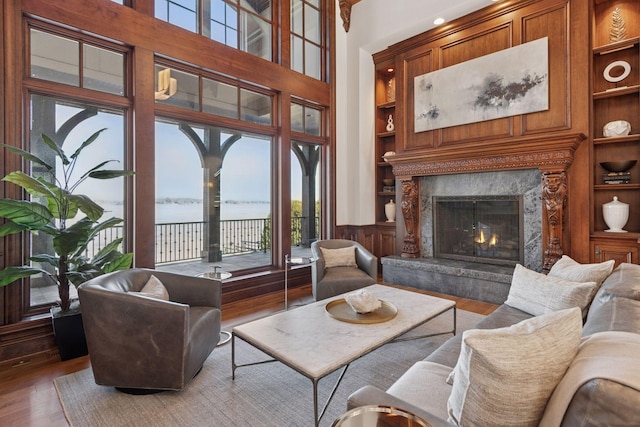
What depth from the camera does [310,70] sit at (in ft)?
17.2

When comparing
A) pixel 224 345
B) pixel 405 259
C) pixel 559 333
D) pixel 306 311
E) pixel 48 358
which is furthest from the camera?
pixel 405 259

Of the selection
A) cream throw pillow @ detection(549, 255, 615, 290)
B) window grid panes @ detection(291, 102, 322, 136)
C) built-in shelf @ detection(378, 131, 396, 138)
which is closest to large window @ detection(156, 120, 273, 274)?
window grid panes @ detection(291, 102, 322, 136)

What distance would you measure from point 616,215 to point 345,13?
4802 millimetres

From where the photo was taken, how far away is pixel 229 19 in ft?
14.0

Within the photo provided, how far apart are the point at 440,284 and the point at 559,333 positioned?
3627 mm

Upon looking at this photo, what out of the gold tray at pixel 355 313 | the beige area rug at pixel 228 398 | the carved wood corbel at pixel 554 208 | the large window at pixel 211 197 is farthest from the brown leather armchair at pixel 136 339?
the carved wood corbel at pixel 554 208

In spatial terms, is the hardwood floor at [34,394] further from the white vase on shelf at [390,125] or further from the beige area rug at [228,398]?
the white vase on shelf at [390,125]

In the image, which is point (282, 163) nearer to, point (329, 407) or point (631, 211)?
point (329, 407)

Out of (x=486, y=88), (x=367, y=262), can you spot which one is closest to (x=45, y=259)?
(x=367, y=262)

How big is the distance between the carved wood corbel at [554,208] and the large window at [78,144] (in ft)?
15.7

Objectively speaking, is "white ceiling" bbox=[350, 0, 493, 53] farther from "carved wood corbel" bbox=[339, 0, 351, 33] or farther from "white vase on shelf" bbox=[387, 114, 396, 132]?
"white vase on shelf" bbox=[387, 114, 396, 132]

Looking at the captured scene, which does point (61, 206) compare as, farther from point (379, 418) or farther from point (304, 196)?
point (304, 196)

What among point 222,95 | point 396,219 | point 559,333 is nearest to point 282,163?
point 222,95

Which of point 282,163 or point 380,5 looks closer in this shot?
point 282,163
